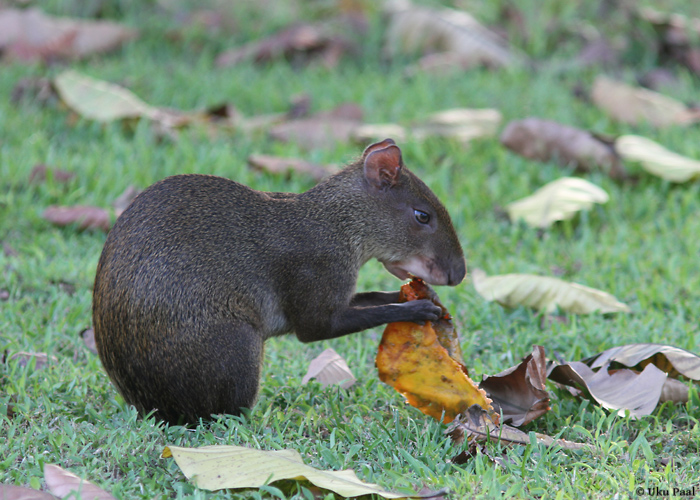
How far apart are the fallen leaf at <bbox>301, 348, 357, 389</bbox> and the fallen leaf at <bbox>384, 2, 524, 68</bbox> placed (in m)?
4.88

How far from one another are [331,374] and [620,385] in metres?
1.15

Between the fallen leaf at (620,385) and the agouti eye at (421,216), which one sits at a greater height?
the agouti eye at (421,216)

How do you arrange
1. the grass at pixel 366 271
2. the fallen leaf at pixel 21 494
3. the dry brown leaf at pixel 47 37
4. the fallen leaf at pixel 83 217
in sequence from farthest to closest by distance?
the dry brown leaf at pixel 47 37 < the fallen leaf at pixel 83 217 < the grass at pixel 366 271 < the fallen leaf at pixel 21 494

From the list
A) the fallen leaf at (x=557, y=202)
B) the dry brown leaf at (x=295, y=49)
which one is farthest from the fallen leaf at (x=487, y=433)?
the dry brown leaf at (x=295, y=49)

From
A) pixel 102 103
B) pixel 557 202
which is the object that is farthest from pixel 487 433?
pixel 102 103

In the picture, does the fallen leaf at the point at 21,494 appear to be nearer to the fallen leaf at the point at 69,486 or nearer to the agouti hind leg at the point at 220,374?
the fallen leaf at the point at 69,486

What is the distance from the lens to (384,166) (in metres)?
3.68

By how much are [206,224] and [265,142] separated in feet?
10.2

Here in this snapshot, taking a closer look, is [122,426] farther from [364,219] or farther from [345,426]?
[364,219]

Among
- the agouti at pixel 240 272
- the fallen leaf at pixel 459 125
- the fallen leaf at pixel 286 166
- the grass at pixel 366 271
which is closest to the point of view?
the grass at pixel 366 271

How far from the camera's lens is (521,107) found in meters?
6.92

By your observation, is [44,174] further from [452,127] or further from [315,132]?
[452,127]

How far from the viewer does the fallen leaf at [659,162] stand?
5480mm

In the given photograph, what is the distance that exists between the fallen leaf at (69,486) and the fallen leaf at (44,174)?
3.12 metres
